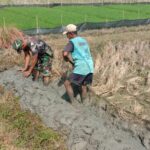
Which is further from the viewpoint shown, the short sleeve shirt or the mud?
the short sleeve shirt

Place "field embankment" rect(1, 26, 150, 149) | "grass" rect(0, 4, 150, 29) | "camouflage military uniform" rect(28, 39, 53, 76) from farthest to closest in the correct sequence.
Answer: "grass" rect(0, 4, 150, 29) < "camouflage military uniform" rect(28, 39, 53, 76) < "field embankment" rect(1, 26, 150, 149)

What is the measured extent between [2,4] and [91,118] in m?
23.0

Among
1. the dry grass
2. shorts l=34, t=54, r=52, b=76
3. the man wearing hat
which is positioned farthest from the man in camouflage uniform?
the man wearing hat

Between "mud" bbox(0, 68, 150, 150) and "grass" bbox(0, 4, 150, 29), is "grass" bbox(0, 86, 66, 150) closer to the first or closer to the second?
"mud" bbox(0, 68, 150, 150)

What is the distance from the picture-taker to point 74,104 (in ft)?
27.6

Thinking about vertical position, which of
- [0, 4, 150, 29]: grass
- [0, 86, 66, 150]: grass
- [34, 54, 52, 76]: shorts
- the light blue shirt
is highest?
the light blue shirt

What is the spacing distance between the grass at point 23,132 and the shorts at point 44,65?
170 cm

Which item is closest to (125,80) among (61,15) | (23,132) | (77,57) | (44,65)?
(44,65)

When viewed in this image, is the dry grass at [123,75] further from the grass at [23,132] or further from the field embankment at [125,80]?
the grass at [23,132]

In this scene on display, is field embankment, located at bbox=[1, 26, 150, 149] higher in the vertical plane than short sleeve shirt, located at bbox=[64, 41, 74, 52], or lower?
lower

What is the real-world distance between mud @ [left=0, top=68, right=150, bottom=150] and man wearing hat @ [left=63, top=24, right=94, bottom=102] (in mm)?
492

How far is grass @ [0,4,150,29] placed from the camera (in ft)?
69.8

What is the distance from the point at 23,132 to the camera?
6941mm

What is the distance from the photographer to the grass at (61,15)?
2129 cm
